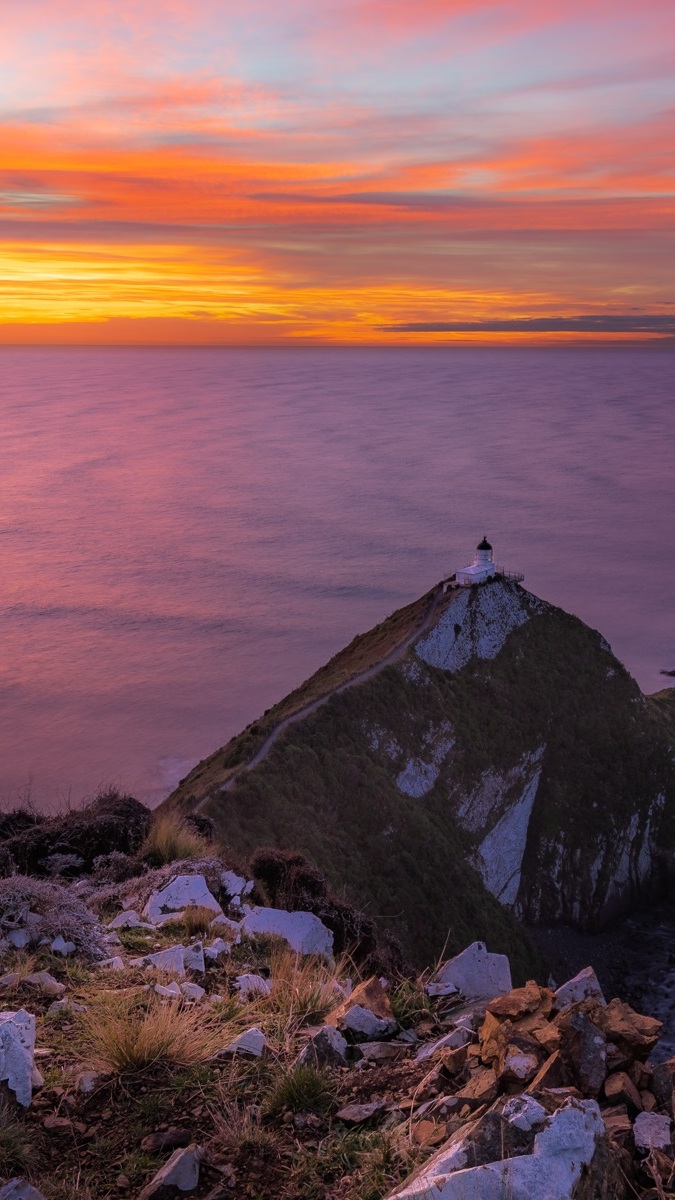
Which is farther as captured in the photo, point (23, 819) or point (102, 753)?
point (102, 753)

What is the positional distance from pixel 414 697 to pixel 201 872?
34.1m

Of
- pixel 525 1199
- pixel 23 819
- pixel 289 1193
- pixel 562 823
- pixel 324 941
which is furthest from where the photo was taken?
pixel 562 823

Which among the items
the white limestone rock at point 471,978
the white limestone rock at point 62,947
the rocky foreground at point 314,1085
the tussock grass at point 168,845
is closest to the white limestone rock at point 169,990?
the rocky foreground at point 314,1085

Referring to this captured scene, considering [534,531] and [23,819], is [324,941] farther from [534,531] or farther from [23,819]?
[534,531]

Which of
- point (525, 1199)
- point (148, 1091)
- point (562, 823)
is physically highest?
point (525, 1199)

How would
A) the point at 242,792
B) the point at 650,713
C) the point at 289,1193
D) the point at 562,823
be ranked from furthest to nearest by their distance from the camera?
1. the point at 650,713
2. the point at 562,823
3. the point at 242,792
4. the point at 289,1193

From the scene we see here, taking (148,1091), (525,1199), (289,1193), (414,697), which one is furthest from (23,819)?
(414,697)

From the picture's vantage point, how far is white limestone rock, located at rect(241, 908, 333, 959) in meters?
11.0

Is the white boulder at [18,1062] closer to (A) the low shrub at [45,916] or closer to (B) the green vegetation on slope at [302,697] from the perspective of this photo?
(A) the low shrub at [45,916]

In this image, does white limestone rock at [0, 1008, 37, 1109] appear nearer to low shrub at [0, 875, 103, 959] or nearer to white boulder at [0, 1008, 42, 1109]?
white boulder at [0, 1008, 42, 1109]

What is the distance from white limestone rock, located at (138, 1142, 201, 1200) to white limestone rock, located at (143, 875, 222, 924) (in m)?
5.38

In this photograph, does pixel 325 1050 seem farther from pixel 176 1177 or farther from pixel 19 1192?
pixel 19 1192

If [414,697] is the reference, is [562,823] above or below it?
below

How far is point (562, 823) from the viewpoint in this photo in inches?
2004
